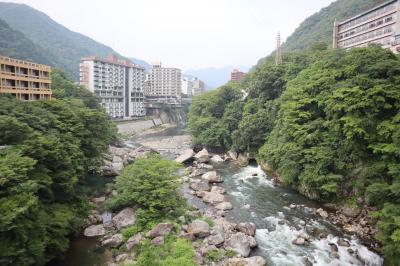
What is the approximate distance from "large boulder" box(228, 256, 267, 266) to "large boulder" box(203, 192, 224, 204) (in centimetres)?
858

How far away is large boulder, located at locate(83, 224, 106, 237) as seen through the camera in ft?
54.3

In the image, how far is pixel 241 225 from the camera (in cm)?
1767

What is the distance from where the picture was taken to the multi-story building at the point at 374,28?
36438 mm

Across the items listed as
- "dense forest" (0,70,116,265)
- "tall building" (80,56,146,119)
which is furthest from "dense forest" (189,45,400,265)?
"tall building" (80,56,146,119)

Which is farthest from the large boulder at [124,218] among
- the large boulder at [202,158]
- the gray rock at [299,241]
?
the large boulder at [202,158]

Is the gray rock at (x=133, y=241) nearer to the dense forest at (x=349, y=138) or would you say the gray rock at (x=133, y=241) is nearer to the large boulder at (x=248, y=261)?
the large boulder at (x=248, y=261)

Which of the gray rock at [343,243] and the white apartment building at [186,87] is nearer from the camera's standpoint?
the gray rock at [343,243]

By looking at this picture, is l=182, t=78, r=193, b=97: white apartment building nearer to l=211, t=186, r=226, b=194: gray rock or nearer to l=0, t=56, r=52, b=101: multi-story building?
l=0, t=56, r=52, b=101: multi-story building

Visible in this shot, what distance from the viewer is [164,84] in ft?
334

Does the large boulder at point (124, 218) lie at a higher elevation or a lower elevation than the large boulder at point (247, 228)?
higher

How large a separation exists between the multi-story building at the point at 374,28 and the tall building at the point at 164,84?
2397 inches

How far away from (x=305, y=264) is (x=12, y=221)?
13569 mm

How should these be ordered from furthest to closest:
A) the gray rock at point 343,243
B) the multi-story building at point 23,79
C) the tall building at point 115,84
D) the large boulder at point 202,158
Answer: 1. the tall building at point 115,84
2. the large boulder at point 202,158
3. the multi-story building at point 23,79
4. the gray rock at point 343,243

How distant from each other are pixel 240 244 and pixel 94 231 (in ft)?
29.7
